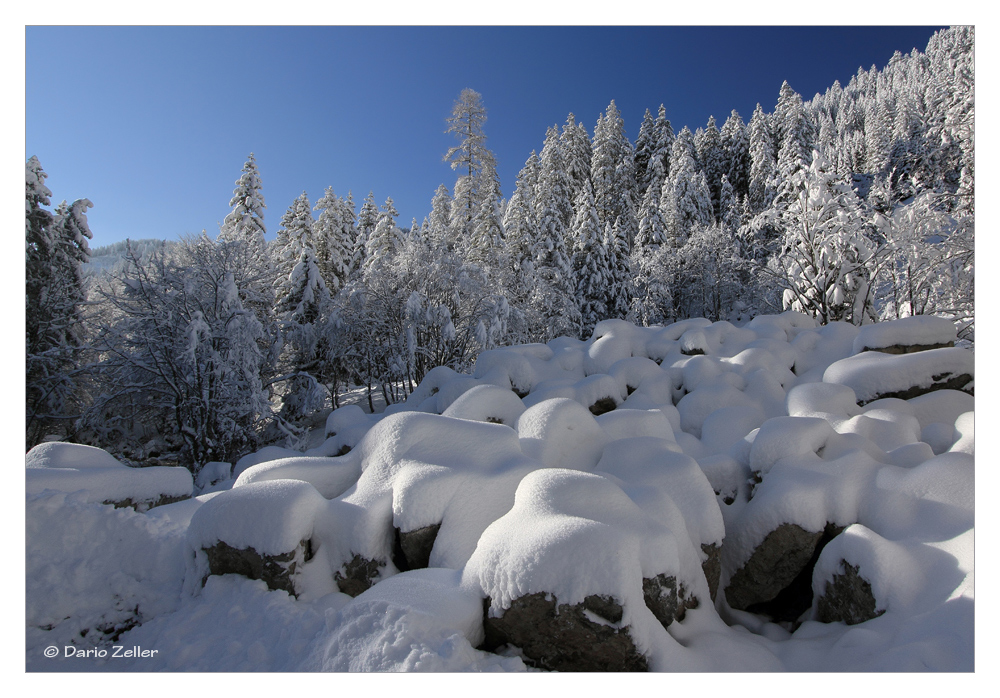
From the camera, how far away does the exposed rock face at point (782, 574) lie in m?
3.76

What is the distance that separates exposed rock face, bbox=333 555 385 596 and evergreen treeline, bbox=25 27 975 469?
3.59 metres

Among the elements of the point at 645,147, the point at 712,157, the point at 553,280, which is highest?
the point at 645,147

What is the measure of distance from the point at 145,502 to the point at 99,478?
0.45 metres

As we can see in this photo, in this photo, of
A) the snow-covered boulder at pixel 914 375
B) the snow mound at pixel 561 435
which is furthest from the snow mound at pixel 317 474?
the snow-covered boulder at pixel 914 375

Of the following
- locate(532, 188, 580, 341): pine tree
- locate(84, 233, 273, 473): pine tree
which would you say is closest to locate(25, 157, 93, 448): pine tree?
locate(84, 233, 273, 473): pine tree

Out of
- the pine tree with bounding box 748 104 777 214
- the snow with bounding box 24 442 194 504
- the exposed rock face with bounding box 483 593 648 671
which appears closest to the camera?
the exposed rock face with bounding box 483 593 648 671

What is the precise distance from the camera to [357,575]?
348 centimetres

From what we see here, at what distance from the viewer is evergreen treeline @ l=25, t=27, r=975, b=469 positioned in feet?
22.6

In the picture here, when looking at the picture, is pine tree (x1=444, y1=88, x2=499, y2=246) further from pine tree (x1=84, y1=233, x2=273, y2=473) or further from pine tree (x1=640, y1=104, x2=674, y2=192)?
pine tree (x1=640, y1=104, x2=674, y2=192)

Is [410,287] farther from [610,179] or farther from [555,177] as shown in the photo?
[610,179]

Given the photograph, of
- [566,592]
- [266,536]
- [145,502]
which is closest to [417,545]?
[266,536]

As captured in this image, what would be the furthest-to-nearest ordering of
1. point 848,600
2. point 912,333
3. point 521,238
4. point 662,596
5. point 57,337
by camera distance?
point 521,238 → point 57,337 → point 912,333 → point 848,600 → point 662,596
